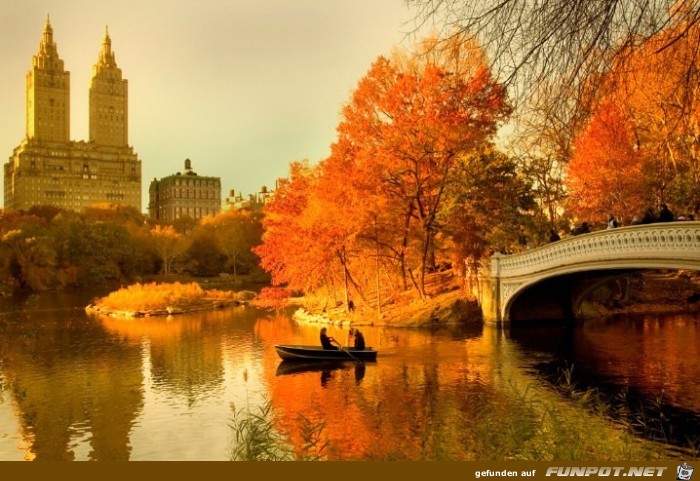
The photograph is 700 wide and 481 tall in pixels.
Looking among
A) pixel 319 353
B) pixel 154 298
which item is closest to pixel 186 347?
pixel 319 353

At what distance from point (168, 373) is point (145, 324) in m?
14.7

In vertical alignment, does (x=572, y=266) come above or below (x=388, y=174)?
below

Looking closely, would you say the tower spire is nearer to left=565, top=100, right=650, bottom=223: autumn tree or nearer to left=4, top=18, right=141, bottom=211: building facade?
left=4, top=18, right=141, bottom=211: building facade

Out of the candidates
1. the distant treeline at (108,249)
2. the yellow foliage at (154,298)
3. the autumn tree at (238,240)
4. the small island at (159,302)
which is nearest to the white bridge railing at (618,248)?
the small island at (159,302)

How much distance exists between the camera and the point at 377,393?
17.4m

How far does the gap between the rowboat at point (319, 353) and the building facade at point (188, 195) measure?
6109 inches

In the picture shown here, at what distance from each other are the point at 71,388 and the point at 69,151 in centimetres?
15219


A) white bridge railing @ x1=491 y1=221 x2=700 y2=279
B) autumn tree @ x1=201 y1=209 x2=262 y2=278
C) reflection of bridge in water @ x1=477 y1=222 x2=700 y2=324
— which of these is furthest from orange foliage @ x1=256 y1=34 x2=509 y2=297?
autumn tree @ x1=201 y1=209 x2=262 y2=278

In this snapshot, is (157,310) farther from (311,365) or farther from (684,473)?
(684,473)

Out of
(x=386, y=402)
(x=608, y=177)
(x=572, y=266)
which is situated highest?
(x=608, y=177)

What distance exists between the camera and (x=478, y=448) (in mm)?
11883

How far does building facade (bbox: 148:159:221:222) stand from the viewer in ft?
578

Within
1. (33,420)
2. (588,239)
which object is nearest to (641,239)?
(588,239)

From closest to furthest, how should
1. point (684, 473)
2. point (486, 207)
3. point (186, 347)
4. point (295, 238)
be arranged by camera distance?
1. point (684, 473)
2. point (186, 347)
3. point (486, 207)
4. point (295, 238)
